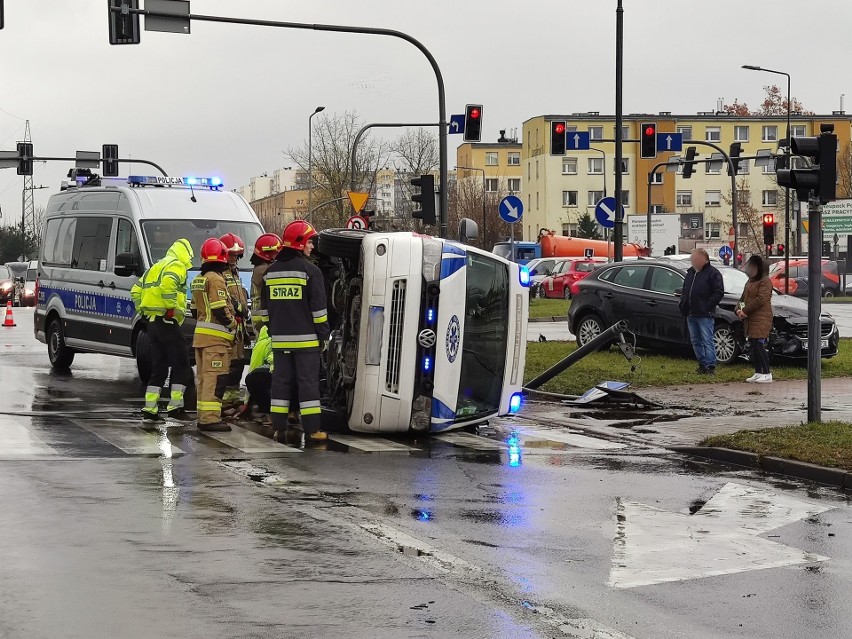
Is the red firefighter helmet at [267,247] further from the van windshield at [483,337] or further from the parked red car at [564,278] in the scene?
Result: the parked red car at [564,278]

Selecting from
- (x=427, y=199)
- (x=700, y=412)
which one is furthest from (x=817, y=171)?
(x=427, y=199)

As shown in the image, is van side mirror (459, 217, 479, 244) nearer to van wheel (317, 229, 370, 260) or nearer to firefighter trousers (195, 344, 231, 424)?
van wheel (317, 229, 370, 260)

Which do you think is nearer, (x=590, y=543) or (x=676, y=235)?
(x=590, y=543)

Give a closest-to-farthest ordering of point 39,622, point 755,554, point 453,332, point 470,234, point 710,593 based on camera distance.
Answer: point 39,622, point 710,593, point 755,554, point 453,332, point 470,234

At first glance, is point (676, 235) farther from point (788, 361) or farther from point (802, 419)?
point (802, 419)

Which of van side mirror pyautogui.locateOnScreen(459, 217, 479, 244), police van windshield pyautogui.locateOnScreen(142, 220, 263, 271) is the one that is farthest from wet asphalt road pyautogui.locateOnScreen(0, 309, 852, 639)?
police van windshield pyautogui.locateOnScreen(142, 220, 263, 271)

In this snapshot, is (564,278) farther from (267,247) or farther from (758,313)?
(267,247)

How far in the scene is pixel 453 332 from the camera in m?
12.3

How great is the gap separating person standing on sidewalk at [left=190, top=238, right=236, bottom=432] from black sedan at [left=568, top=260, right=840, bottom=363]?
903cm

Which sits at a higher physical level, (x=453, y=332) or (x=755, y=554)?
(x=453, y=332)

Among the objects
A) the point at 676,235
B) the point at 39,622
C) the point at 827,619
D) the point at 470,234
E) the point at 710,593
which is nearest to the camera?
the point at 39,622

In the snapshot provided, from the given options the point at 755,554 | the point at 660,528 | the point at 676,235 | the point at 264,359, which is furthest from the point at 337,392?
the point at 676,235

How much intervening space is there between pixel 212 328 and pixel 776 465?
5393 mm

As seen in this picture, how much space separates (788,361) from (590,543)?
13.2m
